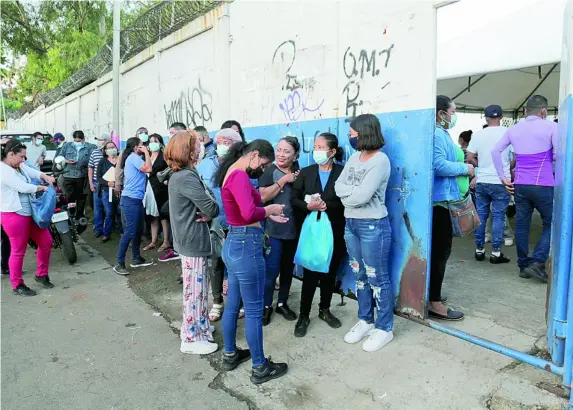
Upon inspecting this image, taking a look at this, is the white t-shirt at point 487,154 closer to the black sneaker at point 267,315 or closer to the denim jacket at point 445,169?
the denim jacket at point 445,169

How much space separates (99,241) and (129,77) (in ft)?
14.8

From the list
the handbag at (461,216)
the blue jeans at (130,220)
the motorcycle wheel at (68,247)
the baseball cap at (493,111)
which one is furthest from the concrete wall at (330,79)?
the motorcycle wheel at (68,247)

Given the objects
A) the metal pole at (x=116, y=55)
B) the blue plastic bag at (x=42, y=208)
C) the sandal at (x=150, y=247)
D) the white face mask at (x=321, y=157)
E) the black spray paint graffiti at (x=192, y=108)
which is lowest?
the sandal at (x=150, y=247)

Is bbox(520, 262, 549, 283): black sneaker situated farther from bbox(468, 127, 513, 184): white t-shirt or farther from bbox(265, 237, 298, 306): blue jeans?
bbox(265, 237, 298, 306): blue jeans

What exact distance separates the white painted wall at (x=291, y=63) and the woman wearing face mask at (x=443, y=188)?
311 millimetres

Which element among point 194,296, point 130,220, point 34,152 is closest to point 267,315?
point 194,296

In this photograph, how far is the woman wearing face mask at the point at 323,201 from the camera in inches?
147

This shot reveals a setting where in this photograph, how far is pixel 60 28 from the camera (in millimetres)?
22188

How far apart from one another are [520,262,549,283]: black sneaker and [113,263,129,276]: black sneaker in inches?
189

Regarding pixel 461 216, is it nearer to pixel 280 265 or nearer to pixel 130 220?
pixel 280 265

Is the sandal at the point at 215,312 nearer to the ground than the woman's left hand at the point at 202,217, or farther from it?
nearer to the ground

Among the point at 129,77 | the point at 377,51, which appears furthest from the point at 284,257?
the point at 129,77

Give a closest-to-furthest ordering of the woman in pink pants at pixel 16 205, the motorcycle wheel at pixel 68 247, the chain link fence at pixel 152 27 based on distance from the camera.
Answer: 1. the woman in pink pants at pixel 16 205
2. the motorcycle wheel at pixel 68 247
3. the chain link fence at pixel 152 27

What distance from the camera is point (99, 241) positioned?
311 inches
